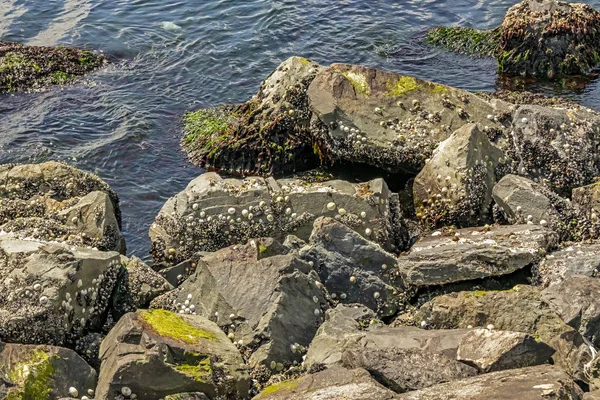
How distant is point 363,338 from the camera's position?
760 cm

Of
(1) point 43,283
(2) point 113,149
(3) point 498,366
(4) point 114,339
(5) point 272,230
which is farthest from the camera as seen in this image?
(2) point 113,149

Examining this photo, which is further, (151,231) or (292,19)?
(292,19)

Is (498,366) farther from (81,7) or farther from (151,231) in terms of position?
(81,7)

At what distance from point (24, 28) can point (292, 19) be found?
7.87 metres

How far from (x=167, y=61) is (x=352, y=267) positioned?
472 inches

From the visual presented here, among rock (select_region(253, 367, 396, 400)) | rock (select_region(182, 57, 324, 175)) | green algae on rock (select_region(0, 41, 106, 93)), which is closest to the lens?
rock (select_region(253, 367, 396, 400))

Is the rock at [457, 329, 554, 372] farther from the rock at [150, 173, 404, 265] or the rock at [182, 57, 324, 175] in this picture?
the rock at [182, 57, 324, 175]

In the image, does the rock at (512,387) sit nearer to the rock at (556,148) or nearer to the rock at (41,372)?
the rock at (41,372)

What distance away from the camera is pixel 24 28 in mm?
21984

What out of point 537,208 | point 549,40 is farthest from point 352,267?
point 549,40

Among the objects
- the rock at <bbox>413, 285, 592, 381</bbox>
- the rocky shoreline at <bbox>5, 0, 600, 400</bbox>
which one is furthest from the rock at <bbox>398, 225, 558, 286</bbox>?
the rock at <bbox>413, 285, 592, 381</bbox>

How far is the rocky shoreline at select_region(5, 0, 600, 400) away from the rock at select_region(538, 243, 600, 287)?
0.02 meters

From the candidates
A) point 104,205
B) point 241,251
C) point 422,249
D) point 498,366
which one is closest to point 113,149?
point 104,205

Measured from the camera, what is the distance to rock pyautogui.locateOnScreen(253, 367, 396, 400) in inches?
257
